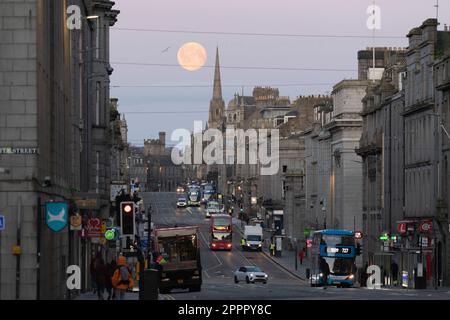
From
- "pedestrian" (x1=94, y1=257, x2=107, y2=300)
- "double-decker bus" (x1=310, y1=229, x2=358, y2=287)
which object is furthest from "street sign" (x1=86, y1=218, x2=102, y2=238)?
"double-decker bus" (x1=310, y1=229, x2=358, y2=287)

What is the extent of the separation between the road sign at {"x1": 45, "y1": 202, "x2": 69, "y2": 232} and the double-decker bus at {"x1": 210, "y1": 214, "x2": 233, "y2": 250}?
108489 millimetres

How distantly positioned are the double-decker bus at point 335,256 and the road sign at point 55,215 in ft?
141

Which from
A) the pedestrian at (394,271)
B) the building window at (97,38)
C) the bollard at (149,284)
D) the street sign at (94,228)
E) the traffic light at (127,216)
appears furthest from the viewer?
the pedestrian at (394,271)

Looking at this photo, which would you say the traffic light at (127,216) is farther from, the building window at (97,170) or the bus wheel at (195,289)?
the building window at (97,170)

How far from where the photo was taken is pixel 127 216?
4281 cm

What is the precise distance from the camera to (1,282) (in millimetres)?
39594

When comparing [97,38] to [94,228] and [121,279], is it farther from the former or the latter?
[121,279]

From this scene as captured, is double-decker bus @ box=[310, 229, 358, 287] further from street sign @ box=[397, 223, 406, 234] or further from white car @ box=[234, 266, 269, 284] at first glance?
street sign @ box=[397, 223, 406, 234]

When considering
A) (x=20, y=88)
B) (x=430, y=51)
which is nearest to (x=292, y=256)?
(x=430, y=51)

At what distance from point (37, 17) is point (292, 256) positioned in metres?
114

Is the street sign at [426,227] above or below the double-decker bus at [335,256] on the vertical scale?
above

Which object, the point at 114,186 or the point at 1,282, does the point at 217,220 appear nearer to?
the point at 114,186

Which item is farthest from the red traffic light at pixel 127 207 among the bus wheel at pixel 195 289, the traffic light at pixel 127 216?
the bus wheel at pixel 195 289

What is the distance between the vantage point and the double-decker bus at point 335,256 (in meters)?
83.8
